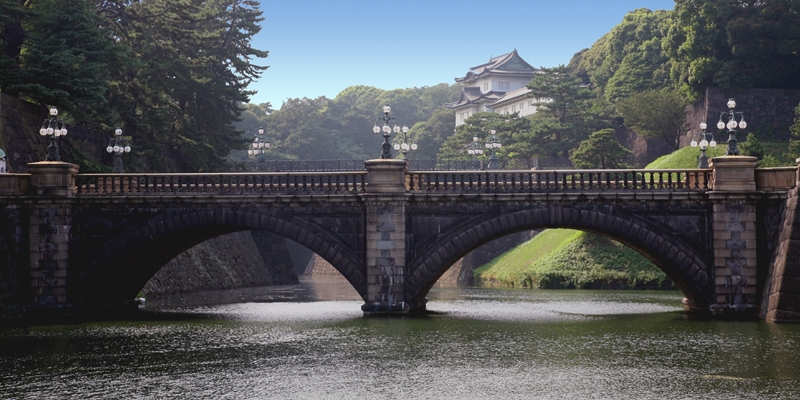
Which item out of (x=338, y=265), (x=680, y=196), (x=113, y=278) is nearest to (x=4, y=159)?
(x=113, y=278)

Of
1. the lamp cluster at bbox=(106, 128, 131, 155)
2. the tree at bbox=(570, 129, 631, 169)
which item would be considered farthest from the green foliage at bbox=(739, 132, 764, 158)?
the lamp cluster at bbox=(106, 128, 131, 155)

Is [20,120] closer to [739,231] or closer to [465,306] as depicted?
[465,306]

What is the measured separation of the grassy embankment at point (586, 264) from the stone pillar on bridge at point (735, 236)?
2212 centimetres

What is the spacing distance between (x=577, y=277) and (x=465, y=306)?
59.1 feet

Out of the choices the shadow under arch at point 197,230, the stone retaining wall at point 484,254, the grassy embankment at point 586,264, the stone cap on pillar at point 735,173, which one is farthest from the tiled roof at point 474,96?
the shadow under arch at point 197,230

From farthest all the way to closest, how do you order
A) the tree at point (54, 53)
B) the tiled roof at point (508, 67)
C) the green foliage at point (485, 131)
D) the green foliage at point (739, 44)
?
the tiled roof at point (508, 67)
the green foliage at point (485, 131)
the green foliage at point (739, 44)
the tree at point (54, 53)

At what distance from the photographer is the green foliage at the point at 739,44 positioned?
60.8 meters

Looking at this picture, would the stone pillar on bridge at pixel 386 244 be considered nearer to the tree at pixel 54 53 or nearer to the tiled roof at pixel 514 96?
the tree at pixel 54 53

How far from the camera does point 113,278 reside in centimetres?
3516

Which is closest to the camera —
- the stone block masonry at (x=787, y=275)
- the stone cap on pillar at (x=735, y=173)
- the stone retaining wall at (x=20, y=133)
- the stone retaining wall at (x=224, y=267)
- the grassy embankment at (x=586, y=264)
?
the stone block masonry at (x=787, y=275)

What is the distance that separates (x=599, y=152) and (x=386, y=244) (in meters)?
38.2

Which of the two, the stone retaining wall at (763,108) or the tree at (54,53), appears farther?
the stone retaining wall at (763,108)

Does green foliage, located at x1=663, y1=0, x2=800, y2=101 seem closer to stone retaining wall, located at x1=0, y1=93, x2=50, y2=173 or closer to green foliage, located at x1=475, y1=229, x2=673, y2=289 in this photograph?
green foliage, located at x1=475, y1=229, x2=673, y2=289

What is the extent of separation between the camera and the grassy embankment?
5384 centimetres
